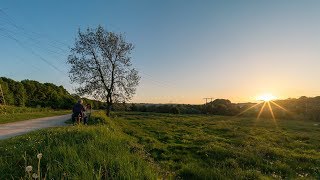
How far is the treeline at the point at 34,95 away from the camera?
61.0 m

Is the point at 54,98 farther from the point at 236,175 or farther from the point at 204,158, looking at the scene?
the point at 236,175

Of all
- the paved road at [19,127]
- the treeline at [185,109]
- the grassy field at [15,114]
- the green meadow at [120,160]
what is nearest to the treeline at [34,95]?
the grassy field at [15,114]

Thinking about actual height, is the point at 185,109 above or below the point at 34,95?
below

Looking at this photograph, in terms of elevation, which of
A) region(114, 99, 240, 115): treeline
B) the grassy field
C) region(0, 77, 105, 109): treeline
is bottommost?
the grassy field

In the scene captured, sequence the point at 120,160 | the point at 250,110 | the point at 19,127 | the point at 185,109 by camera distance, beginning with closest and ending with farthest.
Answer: the point at 120,160
the point at 19,127
the point at 250,110
the point at 185,109

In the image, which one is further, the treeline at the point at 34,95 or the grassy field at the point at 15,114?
the treeline at the point at 34,95

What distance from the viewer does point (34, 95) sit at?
72250 millimetres

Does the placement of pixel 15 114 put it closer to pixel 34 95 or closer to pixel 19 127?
pixel 19 127

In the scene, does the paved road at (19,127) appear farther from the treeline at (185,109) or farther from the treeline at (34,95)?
the treeline at (185,109)

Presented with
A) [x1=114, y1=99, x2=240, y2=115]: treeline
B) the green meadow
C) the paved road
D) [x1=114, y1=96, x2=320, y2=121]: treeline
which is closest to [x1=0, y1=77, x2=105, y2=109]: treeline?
[x1=114, y1=99, x2=240, y2=115]: treeline

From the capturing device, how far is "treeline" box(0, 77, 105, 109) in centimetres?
6104

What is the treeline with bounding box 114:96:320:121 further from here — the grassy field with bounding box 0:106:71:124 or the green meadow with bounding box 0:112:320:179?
the green meadow with bounding box 0:112:320:179

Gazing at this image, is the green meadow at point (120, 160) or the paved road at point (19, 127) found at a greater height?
the paved road at point (19, 127)

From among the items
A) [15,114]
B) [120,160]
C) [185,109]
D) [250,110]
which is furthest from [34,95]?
[120,160]
